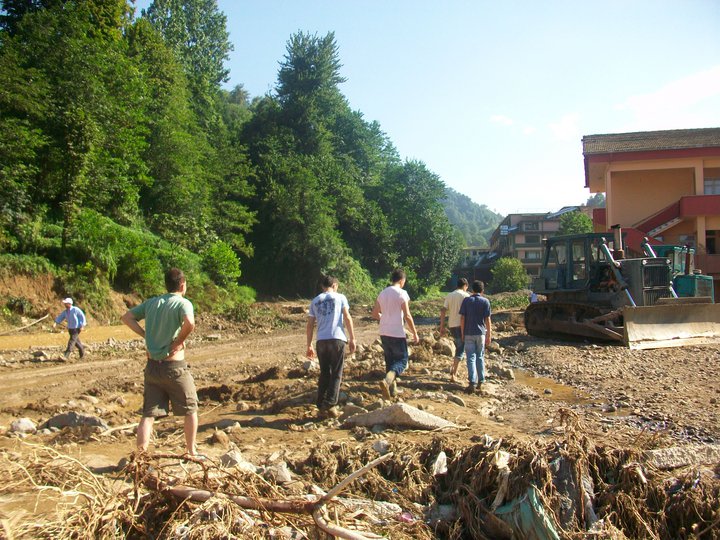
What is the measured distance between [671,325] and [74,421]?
12.6 metres

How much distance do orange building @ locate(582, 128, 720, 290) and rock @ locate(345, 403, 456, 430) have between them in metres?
19.3

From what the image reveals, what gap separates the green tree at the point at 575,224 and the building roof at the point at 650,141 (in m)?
24.3

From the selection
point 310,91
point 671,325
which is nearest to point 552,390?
point 671,325

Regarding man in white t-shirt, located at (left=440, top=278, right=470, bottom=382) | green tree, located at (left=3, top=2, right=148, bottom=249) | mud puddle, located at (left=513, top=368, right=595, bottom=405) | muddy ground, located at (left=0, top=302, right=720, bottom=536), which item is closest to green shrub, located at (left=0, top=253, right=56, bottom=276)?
green tree, located at (left=3, top=2, right=148, bottom=249)

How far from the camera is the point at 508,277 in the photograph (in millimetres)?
49531

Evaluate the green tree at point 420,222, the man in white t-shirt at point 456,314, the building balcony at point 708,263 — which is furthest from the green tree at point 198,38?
the man in white t-shirt at point 456,314

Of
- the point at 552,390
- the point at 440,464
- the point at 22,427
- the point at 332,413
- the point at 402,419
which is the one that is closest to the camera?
the point at 440,464

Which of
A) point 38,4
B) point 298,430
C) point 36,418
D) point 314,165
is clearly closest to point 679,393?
point 298,430

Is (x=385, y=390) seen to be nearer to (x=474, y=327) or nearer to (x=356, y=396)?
(x=356, y=396)

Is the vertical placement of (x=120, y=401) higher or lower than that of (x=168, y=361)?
lower

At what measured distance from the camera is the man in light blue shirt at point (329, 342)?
22.7 ft

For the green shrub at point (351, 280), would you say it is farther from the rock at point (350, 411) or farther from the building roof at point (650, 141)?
the rock at point (350, 411)

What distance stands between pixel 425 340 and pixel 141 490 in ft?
34.8

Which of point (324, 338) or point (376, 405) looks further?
point (376, 405)
